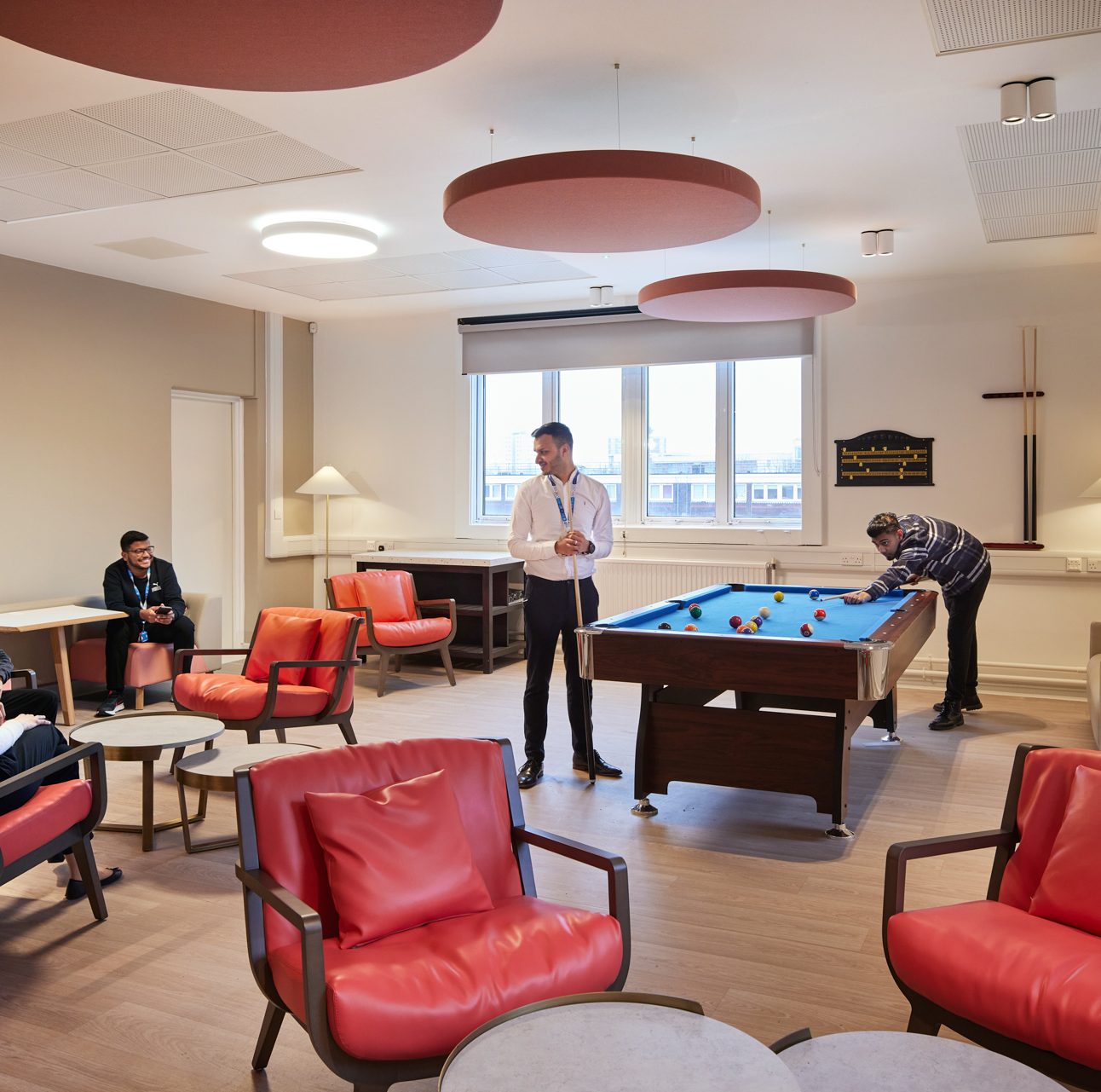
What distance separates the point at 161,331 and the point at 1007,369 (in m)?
6.06

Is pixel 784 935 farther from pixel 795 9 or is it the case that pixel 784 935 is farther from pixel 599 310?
pixel 599 310

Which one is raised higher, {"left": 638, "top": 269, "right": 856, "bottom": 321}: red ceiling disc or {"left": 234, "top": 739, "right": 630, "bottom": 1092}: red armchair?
{"left": 638, "top": 269, "right": 856, "bottom": 321}: red ceiling disc

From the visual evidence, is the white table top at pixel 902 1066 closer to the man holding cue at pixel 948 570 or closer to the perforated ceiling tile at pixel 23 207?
the man holding cue at pixel 948 570

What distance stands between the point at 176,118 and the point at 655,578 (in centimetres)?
498

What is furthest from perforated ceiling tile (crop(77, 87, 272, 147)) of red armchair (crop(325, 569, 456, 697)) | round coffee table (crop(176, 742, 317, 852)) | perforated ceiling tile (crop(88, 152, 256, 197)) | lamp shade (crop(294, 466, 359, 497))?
lamp shade (crop(294, 466, 359, 497))

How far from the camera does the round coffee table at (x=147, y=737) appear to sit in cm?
378

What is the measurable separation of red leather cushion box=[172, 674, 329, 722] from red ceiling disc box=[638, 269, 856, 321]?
2.57 m

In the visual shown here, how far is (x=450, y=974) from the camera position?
208 centimetres

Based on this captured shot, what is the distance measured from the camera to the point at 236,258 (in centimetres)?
666

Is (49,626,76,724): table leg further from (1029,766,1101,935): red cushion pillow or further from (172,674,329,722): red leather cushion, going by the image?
(1029,766,1101,935): red cushion pillow

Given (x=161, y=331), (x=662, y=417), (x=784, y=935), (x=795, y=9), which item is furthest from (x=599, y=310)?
(x=784, y=935)

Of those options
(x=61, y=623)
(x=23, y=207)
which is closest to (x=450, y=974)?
(x=61, y=623)

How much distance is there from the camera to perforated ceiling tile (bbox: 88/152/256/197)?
183 inches

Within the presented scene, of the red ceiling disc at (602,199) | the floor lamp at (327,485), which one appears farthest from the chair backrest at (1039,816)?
the floor lamp at (327,485)
